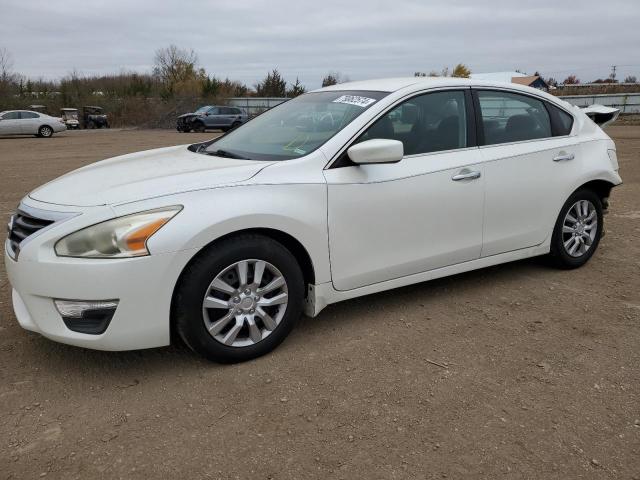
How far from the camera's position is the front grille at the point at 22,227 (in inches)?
118

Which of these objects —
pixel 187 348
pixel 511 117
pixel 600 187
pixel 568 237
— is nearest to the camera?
pixel 187 348

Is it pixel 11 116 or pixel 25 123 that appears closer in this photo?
pixel 11 116

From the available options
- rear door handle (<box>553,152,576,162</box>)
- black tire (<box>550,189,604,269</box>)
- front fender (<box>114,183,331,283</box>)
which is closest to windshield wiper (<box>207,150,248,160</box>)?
front fender (<box>114,183,331,283</box>)

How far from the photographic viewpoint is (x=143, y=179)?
3.20m

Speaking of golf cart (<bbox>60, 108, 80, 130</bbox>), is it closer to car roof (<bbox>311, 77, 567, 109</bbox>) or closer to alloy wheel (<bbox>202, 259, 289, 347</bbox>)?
car roof (<bbox>311, 77, 567, 109</bbox>)

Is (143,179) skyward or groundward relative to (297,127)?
groundward

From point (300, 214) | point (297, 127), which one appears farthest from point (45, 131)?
point (300, 214)

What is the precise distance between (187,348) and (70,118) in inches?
1730

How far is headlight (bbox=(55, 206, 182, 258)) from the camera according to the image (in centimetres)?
280

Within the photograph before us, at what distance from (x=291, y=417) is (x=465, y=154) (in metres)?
2.23

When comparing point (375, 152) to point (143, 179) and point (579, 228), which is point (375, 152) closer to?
point (143, 179)

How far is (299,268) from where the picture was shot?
10.9ft

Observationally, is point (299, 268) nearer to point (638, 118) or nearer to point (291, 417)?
point (291, 417)

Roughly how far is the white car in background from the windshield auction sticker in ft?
87.2
